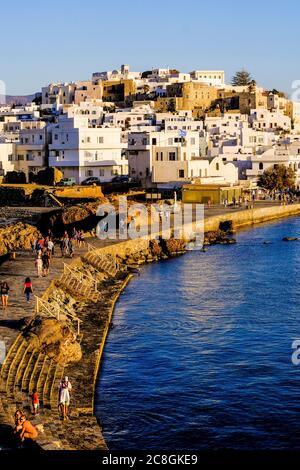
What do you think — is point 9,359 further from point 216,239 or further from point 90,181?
point 90,181

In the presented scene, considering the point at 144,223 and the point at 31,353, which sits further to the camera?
the point at 144,223

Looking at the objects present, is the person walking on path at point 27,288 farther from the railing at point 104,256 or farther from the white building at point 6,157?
the white building at point 6,157

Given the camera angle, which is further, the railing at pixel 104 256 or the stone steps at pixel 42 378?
the railing at pixel 104 256

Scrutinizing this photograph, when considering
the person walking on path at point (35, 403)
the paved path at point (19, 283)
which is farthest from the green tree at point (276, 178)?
the person walking on path at point (35, 403)

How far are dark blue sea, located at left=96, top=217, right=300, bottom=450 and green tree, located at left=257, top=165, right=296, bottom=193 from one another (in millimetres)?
32291

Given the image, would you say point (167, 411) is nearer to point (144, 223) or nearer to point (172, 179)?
point (144, 223)

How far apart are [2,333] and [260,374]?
5.89m

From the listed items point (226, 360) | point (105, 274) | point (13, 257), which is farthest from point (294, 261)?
point (226, 360)

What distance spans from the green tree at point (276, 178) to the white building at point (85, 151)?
11.5 m

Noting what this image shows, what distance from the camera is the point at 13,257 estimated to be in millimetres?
30562

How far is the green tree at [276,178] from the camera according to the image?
65812 mm

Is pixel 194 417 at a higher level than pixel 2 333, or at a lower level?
lower

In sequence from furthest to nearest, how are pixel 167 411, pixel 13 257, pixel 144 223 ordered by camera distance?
pixel 144 223 → pixel 13 257 → pixel 167 411

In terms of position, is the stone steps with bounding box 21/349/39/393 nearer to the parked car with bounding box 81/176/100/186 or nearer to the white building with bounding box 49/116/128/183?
the parked car with bounding box 81/176/100/186
